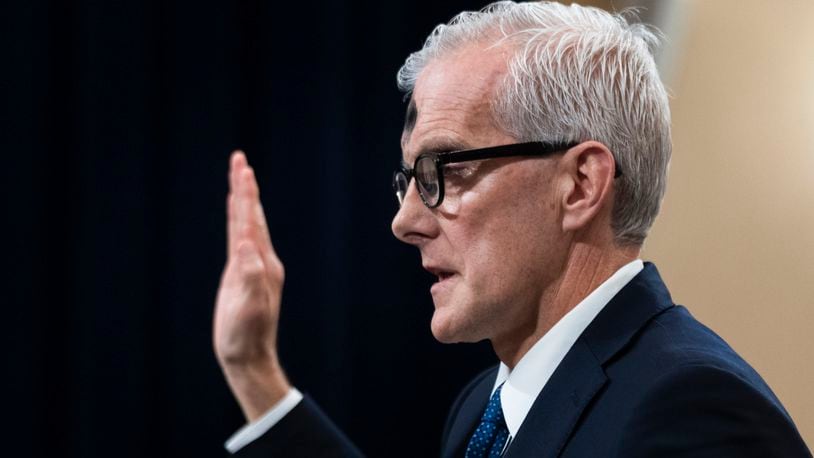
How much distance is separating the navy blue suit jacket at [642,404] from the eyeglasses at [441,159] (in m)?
0.22

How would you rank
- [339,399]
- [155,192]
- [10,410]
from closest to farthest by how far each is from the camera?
1. [10,410]
2. [155,192]
3. [339,399]

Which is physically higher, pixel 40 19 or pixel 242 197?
pixel 40 19

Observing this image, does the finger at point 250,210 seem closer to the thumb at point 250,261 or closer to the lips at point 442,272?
the thumb at point 250,261

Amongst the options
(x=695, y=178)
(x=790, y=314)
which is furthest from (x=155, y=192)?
(x=790, y=314)

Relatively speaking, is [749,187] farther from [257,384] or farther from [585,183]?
[257,384]

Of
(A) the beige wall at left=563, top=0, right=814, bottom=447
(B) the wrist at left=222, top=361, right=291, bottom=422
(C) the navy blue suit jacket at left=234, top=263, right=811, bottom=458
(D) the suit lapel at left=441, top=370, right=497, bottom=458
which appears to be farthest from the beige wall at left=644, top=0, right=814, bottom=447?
(B) the wrist at left=222, top=361, right=291, bottom=422

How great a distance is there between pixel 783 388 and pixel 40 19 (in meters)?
1.94

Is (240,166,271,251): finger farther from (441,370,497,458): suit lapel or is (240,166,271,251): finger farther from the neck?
(441,370,497,458): suit lapel

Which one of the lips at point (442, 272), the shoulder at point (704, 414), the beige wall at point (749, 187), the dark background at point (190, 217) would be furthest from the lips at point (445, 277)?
the beige wall at point (749, 187)

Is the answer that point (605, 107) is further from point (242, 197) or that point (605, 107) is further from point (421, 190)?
point (242, 197)

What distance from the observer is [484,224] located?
1230 mm

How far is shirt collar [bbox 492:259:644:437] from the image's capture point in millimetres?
1210

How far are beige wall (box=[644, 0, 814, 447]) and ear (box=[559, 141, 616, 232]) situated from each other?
1.10m

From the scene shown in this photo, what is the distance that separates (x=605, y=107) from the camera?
1208 mm
